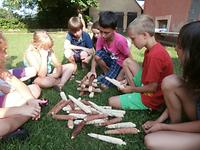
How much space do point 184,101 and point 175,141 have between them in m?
0.38

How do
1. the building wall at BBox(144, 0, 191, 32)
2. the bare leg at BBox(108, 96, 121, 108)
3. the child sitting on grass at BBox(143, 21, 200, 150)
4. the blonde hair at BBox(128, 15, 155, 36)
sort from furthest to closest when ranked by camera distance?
the building wall at BBox(144, 0, 191, 32) < the bare leg at BBox(108, 96, 121, 108) < the blonde hair at BBox(128, 15, 155, 36) < the child sitting on grass at BBox(143, 21, 200, 150)

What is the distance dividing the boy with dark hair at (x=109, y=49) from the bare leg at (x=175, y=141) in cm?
183

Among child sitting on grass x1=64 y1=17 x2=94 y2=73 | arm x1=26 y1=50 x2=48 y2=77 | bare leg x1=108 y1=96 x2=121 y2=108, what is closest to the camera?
bare leg x1=108 y1=96 x2=121 y2=108

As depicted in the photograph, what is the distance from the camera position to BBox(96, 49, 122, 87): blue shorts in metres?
4.10

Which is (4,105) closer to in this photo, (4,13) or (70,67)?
(70,67)

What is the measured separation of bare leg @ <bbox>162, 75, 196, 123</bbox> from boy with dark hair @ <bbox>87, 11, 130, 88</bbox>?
5.03 ft

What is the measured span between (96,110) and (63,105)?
0.36 metres

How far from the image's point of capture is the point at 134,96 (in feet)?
10.5

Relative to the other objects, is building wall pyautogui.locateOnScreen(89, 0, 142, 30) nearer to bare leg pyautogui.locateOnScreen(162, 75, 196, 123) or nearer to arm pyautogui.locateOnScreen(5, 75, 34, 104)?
arm pyautogui.locateOnScreen(5, 75, 34, 104)

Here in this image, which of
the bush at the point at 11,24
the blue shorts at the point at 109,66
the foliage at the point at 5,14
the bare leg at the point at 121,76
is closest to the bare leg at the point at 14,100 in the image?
the blue shorts at the point at 109,66

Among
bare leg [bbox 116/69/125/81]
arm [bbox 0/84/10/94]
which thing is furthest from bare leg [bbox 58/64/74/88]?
arm [bbox 0/84/10/94]

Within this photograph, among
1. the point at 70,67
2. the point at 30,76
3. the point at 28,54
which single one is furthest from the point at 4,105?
the point at 70,67

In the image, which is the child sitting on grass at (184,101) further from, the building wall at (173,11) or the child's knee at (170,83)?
the building wall at (173,11)

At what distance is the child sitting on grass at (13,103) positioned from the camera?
234cm
